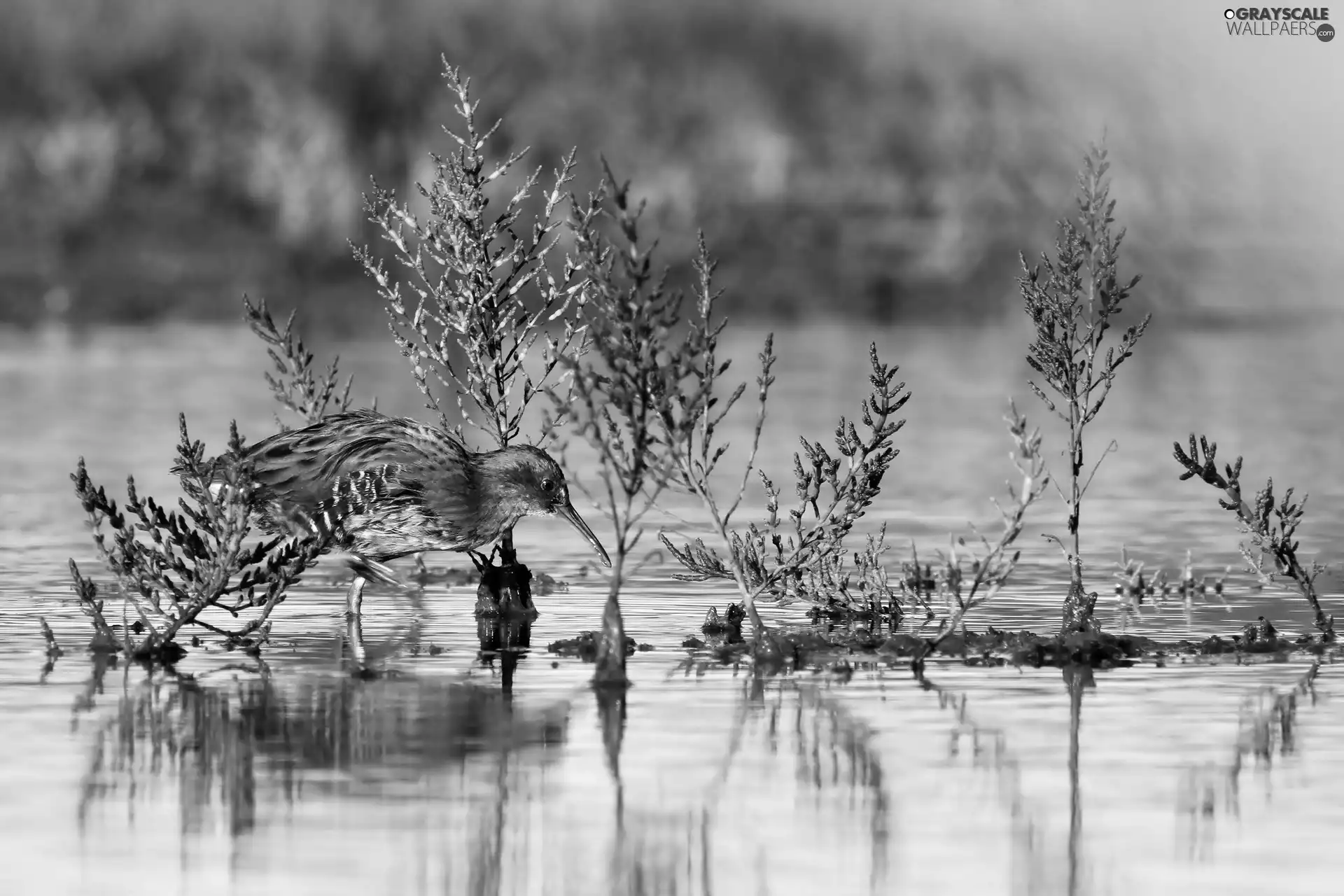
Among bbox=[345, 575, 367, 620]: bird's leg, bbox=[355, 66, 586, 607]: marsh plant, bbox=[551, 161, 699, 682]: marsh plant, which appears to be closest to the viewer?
bbox=[551, 161, 699, 682]: marsh plant

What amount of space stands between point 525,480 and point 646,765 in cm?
575

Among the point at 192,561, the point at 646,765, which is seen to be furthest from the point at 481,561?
the point at 646,765

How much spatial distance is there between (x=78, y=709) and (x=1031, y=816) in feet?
16.4

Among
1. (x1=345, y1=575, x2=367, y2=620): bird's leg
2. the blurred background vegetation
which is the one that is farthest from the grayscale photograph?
the blurred background vegetation

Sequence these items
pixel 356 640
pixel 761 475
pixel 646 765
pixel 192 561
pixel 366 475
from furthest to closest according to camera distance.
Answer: pixel 366 475 < pixel 761 475 < pixel 356 640 < pixel 192 561 < pixel 646 765

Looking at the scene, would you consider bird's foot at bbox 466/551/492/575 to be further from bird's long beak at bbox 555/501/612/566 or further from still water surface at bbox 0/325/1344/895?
bird's long beak at bbox 555/501/612/566

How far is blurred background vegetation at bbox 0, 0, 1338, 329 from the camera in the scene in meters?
75.8

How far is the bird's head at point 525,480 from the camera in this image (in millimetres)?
16562

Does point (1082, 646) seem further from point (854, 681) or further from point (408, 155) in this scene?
point (408, 155)

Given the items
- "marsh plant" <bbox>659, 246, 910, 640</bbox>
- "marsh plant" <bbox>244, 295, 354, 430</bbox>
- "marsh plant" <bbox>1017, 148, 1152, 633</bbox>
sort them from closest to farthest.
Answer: "marsh plant" <bbox>659, 246, 910, 640</bbox> → "marsh plant" <bbox>1017, 148, 1152, 633</bbox> → "marsh plant" <bbox>244, 295, 354, 430</bbox>

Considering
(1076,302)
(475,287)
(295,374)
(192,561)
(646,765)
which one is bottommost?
(646,765)

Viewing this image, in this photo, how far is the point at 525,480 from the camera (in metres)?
16.6

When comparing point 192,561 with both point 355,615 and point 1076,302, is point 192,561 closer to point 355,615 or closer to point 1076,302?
point 355,615

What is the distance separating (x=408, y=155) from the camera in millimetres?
96500
